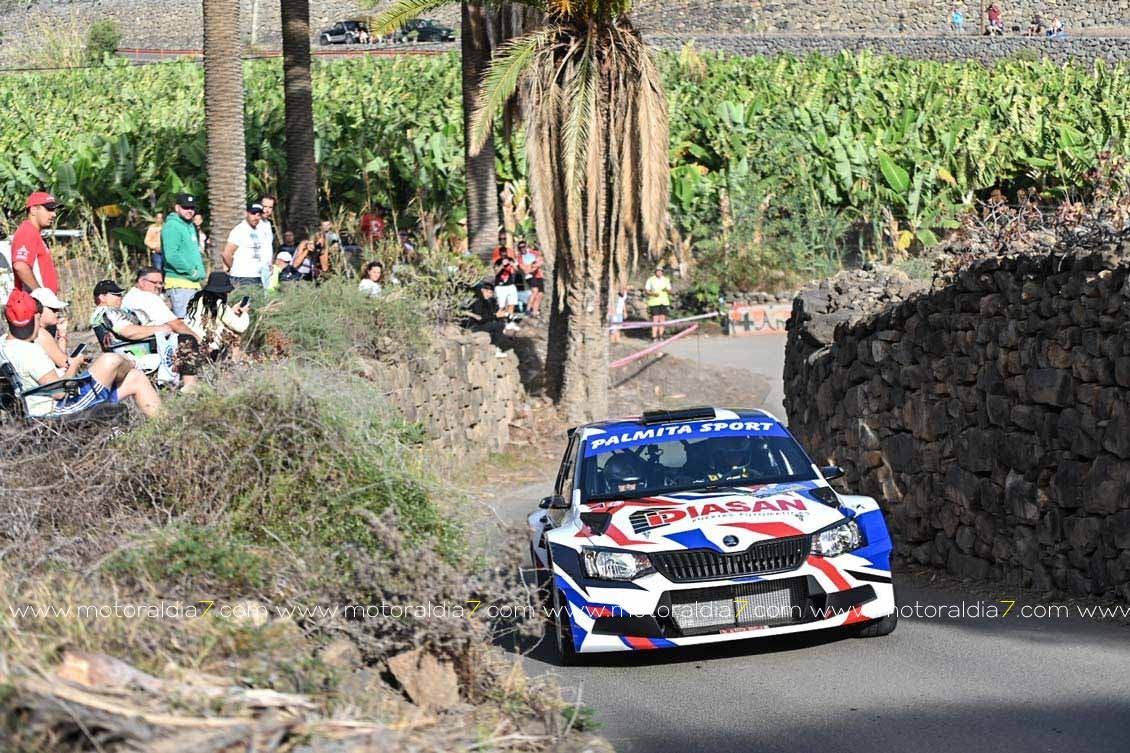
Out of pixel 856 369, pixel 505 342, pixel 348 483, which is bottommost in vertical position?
pixel 505 342

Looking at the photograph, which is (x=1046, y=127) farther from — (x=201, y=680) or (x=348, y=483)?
(x=201, y=680)

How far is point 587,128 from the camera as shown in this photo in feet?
66.9

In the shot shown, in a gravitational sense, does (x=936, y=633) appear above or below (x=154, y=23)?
below

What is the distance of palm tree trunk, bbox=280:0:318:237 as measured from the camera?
24234mm

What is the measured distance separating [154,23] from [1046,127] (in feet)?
167

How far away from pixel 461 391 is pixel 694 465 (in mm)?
10910

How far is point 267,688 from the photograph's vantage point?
5.16 meters

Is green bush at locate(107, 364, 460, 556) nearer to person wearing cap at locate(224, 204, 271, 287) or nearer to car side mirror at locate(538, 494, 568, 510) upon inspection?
car side mirror at locate(538, 494, 568, 510)

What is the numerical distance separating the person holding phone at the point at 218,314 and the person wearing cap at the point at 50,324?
1483mm

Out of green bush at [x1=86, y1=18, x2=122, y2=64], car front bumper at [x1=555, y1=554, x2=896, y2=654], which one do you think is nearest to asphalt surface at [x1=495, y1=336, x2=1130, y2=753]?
car front bumper at [x1=555, y1=554, x2=896, y2=654]

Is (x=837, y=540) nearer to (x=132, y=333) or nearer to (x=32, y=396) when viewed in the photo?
(x=32, y=396)

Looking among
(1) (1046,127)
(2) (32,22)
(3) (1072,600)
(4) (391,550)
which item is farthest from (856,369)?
(2) (32,22)

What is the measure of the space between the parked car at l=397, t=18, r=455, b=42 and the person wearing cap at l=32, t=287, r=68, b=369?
51642mm

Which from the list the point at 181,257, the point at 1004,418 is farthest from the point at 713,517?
the point at 181,257
